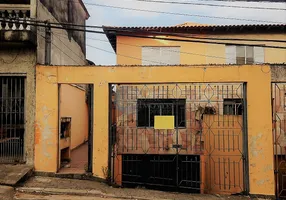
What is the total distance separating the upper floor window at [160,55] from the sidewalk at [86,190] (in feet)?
24.8

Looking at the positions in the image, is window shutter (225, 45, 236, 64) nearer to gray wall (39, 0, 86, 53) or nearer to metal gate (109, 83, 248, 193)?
metal gate (109, 83, 248, 193)

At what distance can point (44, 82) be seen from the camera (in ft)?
21.9

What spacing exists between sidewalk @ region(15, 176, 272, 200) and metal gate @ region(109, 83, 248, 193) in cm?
186

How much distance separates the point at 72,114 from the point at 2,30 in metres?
6.07

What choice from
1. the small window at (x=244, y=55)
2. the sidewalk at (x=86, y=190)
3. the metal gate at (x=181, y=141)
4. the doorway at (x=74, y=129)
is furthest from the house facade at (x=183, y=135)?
the small window at (x=244, y=55)

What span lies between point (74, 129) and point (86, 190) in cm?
697

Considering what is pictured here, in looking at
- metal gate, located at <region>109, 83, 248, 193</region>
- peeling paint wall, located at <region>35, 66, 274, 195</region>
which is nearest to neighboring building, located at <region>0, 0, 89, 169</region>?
peeling paint wall, located at <region>35, 66, 274, 195</region>

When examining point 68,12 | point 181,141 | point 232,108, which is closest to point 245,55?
point 232,108

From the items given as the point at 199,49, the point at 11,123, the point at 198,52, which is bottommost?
the point at 11,123

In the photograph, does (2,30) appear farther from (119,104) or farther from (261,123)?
(261,123)

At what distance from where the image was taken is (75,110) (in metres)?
12.8

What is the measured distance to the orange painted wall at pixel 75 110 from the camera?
10.8 metres

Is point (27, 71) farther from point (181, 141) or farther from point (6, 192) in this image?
point (181, 141)

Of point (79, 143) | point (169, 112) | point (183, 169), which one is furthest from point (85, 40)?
point (183, 169)
